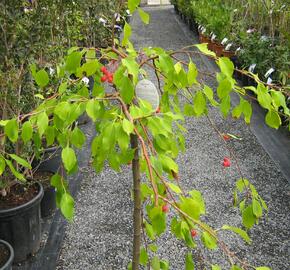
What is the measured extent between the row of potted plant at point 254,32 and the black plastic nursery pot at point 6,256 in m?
2.14

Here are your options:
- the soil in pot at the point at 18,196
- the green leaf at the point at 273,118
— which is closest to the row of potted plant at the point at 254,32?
the soil in pot at the point at 18,196

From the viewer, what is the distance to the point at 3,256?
5.62ft

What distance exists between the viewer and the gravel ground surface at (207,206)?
80.5 inches

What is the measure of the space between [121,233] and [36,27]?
1.16 metres

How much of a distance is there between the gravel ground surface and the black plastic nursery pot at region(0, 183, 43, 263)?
0.57 feet

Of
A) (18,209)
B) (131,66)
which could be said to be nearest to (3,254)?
(18,209)

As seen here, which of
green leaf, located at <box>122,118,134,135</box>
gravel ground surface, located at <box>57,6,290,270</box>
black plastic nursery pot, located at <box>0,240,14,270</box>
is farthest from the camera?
gravel ground surface, located at <box>57,6,290,270</box>

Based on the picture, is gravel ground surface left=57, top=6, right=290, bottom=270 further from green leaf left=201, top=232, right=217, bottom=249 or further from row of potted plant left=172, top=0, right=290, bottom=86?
green leaf left=201, top=232, right=217, bottom=249

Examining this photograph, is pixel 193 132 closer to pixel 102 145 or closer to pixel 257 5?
pixel 257 5

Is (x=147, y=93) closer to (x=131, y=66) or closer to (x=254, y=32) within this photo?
(x=131, y=66)

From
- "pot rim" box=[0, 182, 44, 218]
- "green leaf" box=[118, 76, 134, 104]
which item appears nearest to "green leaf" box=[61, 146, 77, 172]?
"green leaf" box=[118, 76, 134, 104]

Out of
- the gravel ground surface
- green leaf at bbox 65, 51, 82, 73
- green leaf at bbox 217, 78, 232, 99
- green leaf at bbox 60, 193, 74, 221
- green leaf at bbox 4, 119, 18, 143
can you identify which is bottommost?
the gravel ground surface

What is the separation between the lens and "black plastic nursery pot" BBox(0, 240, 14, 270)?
1.62 meters

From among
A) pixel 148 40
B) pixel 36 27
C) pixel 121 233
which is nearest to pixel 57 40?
pixel 36 27
